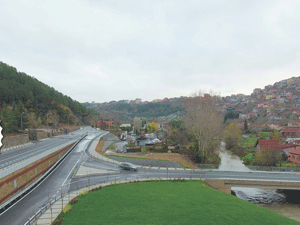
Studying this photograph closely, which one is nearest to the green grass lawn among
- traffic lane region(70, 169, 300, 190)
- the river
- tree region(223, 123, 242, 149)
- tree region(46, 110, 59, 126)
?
tree region(223, 123, 242, 149)

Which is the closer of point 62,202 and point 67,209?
point 67,209

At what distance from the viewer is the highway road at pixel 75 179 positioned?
1258 centimetres

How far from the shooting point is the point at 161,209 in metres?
11.5

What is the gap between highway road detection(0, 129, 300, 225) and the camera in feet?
41.3

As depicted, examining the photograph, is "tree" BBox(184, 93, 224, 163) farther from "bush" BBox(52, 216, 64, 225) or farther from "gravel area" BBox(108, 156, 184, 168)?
"bush" BBox(52, 216, 64, 225)

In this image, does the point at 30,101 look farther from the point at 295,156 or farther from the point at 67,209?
the point at 295,156

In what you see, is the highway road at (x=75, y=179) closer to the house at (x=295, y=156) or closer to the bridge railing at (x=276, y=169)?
the bridge railing at (x=276, y=169)

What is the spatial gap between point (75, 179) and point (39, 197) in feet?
14.9

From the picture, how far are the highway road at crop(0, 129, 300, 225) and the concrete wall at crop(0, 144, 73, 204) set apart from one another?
43.2 inches

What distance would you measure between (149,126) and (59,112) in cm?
3428

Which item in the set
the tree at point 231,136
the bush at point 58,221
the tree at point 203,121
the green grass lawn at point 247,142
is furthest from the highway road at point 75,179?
the green grass lawn at point 247,142

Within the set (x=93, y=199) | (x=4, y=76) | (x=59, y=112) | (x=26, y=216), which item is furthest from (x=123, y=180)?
(x=4, y=76)

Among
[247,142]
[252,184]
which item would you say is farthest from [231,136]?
[252,184]

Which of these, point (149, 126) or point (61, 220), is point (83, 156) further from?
point (149, 126)
